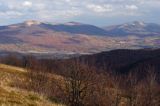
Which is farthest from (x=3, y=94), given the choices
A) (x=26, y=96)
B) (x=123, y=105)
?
(x=123, y=105)

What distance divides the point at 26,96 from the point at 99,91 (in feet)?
229

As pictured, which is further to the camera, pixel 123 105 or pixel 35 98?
pixel 123 105

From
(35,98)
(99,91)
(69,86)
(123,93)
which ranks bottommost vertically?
(123,93)

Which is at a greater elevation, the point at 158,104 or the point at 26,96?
the point at 26,96

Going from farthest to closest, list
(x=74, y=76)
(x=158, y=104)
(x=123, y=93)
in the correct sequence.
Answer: (x=123, y=93) < (x=158, y=104) < (x=74, y=76)

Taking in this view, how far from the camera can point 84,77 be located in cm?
5328

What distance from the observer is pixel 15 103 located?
18.5m

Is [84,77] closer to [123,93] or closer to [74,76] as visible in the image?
[74,76]

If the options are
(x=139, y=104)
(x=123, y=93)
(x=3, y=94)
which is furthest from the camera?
(x=123, y=93)

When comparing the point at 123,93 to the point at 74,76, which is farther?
the point at 123,93

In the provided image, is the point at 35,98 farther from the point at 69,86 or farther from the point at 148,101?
the point at 148,101

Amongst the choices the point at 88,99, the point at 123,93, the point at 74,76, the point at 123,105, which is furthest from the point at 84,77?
the point at 123,93

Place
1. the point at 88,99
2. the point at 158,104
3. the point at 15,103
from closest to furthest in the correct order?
the point at 15,103 < the point at 88,99 < the point at 158,104

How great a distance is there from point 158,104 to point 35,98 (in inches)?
3460
